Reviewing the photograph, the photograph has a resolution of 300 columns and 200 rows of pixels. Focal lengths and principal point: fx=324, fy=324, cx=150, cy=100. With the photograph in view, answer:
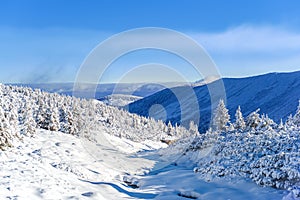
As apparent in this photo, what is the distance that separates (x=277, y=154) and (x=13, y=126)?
1885cm

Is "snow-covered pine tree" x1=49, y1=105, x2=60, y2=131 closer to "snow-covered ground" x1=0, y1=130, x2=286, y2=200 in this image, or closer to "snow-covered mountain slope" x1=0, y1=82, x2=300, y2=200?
"snow-covered mountain slope" x1=0, y1=82, x2=300, y2=200

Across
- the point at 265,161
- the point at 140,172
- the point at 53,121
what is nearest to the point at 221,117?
the point at 53,121

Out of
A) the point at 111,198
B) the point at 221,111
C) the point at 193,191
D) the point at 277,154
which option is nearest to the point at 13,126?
the point at 111,198

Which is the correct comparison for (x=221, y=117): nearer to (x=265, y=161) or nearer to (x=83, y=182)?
(x=265, y=161)

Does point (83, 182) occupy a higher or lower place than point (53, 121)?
lower

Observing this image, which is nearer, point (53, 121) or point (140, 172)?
point (140, 172)

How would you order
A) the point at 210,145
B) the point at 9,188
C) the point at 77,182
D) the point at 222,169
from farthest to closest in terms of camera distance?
the point at 210,145
the point at 222,169
the point at 77,182
the point at 9,188

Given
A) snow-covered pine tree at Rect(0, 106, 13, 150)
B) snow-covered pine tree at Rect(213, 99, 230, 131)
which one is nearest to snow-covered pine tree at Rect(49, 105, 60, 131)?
snow-covered pine tree at Rect(0, 106, 13, 150)

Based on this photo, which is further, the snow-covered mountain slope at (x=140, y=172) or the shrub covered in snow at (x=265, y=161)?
the shrub covered in snow at (x=265, y=161)

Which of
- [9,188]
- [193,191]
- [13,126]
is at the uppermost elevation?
[13,126]

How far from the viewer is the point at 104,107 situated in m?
151

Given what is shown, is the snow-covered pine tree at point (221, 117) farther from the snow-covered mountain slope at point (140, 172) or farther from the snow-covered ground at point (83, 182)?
the snow-covered ground at point (83, 182)

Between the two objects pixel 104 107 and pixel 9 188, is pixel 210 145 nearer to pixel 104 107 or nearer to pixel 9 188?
pixel 9 188

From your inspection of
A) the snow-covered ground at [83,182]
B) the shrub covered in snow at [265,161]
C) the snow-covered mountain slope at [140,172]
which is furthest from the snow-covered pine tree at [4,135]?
the shrub covered in snow at [265,161]
